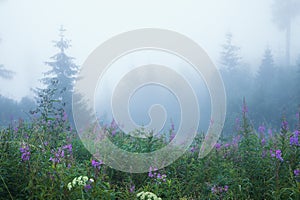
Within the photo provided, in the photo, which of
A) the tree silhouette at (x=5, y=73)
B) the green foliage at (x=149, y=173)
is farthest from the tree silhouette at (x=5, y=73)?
the green foliage at (x=149, y=173)

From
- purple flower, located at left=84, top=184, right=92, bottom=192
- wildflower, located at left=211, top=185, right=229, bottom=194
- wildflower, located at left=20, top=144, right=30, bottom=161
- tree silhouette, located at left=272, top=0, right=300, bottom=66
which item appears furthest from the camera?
tree silhouette, located at left=272, top=0, right=300, bottom=66

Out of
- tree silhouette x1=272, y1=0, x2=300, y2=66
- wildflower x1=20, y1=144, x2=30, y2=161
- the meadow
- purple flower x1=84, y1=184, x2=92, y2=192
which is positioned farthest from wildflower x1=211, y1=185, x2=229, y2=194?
tree silhouette x1=272, y1=0, x2=300, y2=66

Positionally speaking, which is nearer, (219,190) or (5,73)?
(219,190)

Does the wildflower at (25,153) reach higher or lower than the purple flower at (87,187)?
higher

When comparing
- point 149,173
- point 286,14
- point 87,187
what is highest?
point 286,14

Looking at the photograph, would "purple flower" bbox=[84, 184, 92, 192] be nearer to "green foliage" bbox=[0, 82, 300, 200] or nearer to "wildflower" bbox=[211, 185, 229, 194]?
"green foliage" bbox=[0, 82, 300, 200]

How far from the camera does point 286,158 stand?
3.59 meters

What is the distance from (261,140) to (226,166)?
2.05 ft

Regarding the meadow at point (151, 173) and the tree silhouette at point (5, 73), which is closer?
the meadow at point (151, 173)

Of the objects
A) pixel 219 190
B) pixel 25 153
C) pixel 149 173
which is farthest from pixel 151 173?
pixel 25 153

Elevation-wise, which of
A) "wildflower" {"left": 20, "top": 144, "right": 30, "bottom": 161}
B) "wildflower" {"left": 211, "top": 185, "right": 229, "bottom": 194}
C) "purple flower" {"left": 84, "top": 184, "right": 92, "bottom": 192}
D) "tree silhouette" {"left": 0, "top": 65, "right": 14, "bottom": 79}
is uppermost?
"tree silhouette" {"left": 0, "top": 65, "right": 14, "bottom": 79}

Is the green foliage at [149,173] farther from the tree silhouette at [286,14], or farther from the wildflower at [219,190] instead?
the tree silhouette at [286,14]

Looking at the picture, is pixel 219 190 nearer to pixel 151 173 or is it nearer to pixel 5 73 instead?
pixel 151 173

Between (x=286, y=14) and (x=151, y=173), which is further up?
(x=286, y=14)
